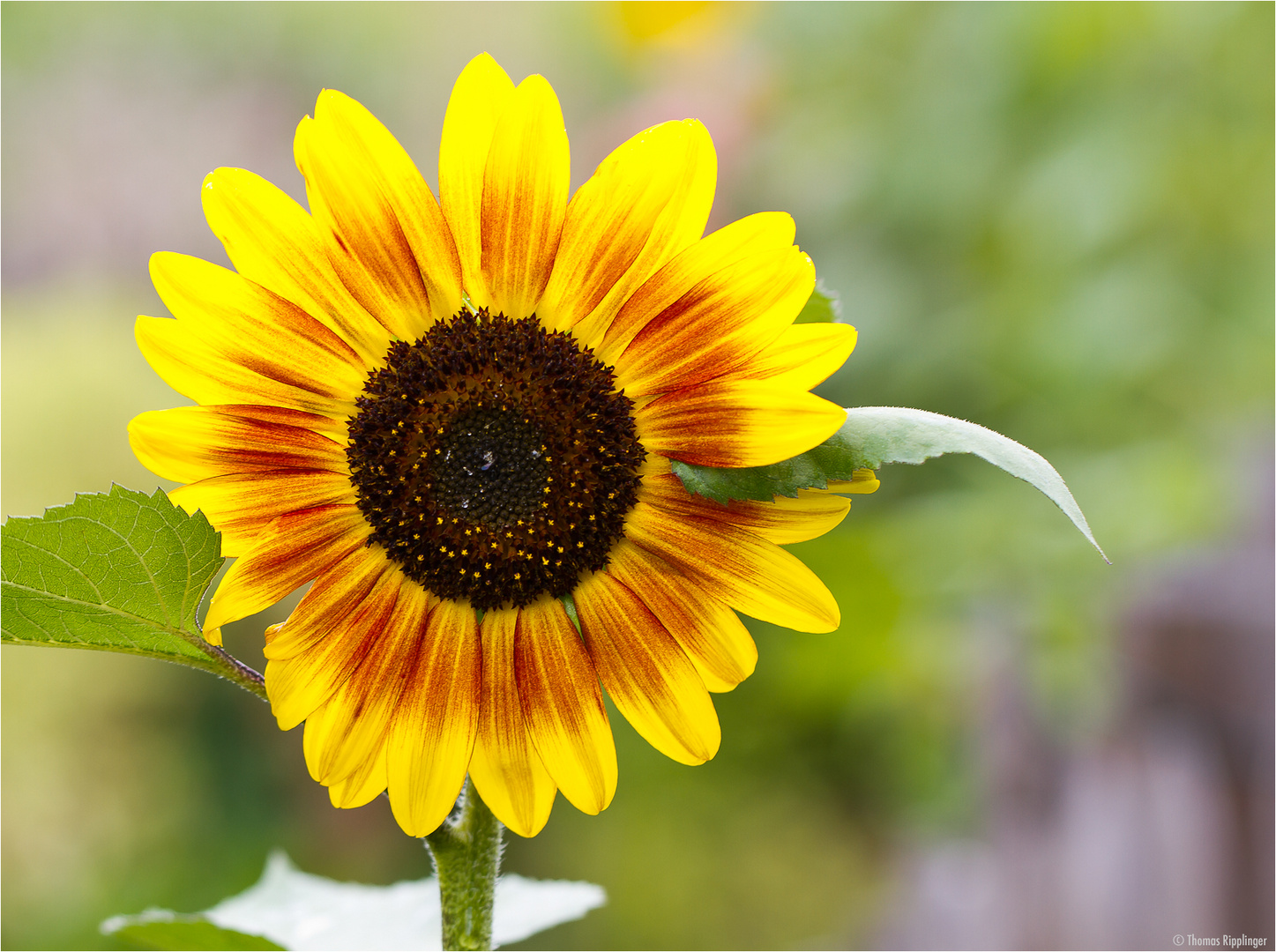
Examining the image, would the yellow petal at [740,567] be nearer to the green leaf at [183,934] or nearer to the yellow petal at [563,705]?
the yellow petal at [563,705]

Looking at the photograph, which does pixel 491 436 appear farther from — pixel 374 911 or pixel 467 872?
pixel 374 911

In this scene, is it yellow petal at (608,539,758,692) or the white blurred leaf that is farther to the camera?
the white blurred leaf

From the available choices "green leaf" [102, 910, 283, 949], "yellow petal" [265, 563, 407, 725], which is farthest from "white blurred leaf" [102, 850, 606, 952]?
"yellow petal" [265, 563, 407, 725]

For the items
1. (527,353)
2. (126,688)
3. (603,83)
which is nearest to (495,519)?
(527,353)

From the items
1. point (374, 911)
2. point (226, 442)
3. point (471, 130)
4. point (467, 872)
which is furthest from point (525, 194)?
point (374, 911)

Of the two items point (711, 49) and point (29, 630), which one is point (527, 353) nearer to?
point (29, 630)

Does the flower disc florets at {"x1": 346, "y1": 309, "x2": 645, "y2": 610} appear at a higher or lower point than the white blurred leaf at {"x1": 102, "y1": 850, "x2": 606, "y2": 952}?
higher

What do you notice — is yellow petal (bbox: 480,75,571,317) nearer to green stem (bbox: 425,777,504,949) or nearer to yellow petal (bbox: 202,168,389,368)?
yellow petal (bbox: 202,168,389,368)
